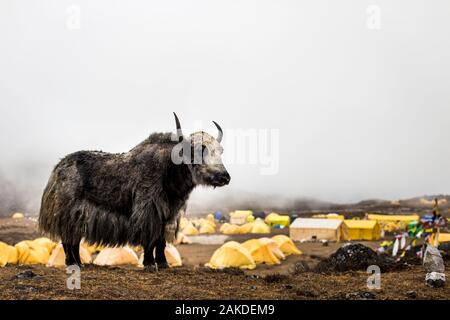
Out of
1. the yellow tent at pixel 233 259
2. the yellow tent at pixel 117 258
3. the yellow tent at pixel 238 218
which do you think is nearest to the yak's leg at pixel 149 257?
the yellow tent at pixel 233 259

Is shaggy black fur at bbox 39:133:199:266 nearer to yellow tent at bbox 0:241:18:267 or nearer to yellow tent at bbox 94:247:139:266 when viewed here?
yellow tent at bbox 94:247:139:266

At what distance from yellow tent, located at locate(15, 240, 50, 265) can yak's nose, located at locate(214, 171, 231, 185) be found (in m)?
26.1

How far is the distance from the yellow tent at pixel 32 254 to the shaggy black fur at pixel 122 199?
22.7m

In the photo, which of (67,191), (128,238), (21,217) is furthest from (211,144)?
(21,217)

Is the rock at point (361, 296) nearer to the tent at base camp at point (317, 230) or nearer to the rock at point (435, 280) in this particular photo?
the rock at point (435, 280)

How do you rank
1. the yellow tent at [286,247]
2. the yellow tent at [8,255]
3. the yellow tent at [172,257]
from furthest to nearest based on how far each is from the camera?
1. the yellow tent at [286,247]
2. the yellow tent at [8,255]
3. the yellow tent at [172,257]

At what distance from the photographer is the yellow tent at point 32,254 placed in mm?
31453

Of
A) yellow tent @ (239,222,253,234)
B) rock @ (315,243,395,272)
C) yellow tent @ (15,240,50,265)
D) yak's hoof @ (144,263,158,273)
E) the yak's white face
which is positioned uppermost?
the yak's white face

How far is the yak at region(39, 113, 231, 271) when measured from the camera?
35.2 ft

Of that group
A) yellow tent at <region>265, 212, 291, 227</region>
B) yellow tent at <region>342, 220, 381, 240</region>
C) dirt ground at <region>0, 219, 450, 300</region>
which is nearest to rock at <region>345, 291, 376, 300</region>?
dirt ground at <region>0, 219, 450, 300</region>

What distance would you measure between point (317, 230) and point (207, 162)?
3652 centimetres

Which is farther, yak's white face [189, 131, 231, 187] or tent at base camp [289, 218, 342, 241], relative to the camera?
tent at base camp [289, 218, 342, 241]

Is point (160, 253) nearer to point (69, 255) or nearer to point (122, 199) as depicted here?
point (122, 199)
